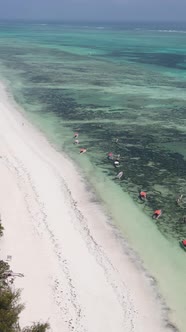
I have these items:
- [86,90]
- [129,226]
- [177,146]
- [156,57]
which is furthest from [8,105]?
[156,57]

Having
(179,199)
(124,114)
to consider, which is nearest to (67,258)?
(179,199)

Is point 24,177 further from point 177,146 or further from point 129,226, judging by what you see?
point 177,146

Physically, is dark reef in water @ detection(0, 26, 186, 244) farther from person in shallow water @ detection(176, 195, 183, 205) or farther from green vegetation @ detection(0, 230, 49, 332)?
green vegetation @ detection(0, 230, 49, 332)

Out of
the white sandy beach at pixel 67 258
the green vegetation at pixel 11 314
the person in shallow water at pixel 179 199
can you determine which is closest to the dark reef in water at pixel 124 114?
the person in shallow water at pixel 179 199

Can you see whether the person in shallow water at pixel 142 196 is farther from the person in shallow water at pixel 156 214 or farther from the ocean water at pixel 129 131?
the person in shallow water at pixel 156 214

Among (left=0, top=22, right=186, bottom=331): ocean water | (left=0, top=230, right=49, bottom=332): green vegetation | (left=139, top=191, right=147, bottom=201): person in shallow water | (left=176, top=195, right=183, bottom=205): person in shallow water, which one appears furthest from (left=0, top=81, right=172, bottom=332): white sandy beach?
(left=176, top=195, right=183, bottom=205): person in shallow water
